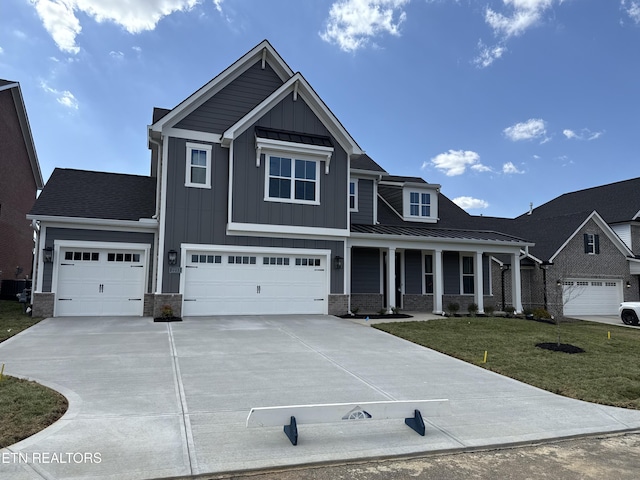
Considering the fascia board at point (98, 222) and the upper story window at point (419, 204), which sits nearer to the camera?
the fascia board at point (98, 222)

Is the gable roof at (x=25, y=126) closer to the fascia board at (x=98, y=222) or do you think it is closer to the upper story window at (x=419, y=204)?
the fascia board at (x=98, y=222)

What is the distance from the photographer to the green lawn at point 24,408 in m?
4.41

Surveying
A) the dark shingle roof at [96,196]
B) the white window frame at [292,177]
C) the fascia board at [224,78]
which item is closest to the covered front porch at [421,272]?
the white window frame at [292,177]

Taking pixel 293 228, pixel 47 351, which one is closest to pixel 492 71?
pixel 293 228

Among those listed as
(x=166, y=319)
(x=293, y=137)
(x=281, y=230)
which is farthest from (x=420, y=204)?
(x=166, y=319)

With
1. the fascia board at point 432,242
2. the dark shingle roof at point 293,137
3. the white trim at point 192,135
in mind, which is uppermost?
the dark shingle roof at point 293,137

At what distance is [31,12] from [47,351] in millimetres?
11852

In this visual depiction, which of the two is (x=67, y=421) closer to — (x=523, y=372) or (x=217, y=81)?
(x=523, y=372)

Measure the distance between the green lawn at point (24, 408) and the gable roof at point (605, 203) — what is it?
2551 centimetres

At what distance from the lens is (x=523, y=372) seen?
26.4 ft

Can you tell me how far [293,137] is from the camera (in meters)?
15.5

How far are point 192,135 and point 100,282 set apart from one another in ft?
18.3

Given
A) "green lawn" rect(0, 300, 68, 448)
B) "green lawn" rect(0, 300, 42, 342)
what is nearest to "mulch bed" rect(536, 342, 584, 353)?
"green lawn" rect(0, 300, 68, 448)

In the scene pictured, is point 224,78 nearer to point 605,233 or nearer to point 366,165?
point 366,165
